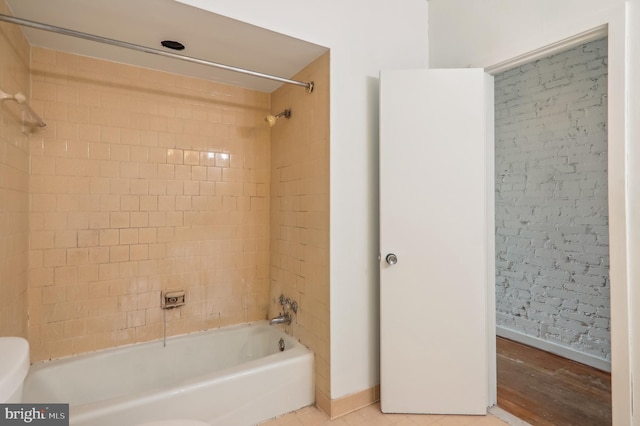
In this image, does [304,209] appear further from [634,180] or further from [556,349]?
[556,349]

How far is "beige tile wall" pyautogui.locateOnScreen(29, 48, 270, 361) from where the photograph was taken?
6.29 ft

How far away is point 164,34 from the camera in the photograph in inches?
68.7

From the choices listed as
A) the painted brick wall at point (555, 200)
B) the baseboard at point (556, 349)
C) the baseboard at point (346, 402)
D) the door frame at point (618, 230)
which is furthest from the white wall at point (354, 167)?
the baseboard at point (556, 349)

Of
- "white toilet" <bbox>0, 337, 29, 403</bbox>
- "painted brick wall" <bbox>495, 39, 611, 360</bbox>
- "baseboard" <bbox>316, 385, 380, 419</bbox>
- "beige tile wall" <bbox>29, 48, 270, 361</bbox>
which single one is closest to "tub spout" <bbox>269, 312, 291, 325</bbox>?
"beige tile wall" <bbox>29, 48, 270, 361</bbox>

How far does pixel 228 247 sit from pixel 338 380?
123 centimetres

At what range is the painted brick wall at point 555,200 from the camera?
254cm

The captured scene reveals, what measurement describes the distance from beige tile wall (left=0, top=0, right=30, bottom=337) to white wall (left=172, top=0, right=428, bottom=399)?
140 cm

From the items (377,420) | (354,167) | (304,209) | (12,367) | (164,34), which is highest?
(164,34)

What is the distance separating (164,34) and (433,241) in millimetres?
1888

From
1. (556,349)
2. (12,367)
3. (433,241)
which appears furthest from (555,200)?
(12,367)

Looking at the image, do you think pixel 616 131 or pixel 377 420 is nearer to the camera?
pixel 616 131

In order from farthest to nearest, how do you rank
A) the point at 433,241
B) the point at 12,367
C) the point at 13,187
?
the point at 433,241, the point at 13,187, the point at 12,367

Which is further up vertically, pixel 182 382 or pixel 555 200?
pixel 555 200

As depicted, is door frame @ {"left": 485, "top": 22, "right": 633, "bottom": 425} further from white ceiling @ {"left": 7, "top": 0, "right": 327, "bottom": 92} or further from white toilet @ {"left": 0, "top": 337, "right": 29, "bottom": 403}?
white toilet @ {"left": 0, "top": 337, "right": 29, "bottom": 403}
